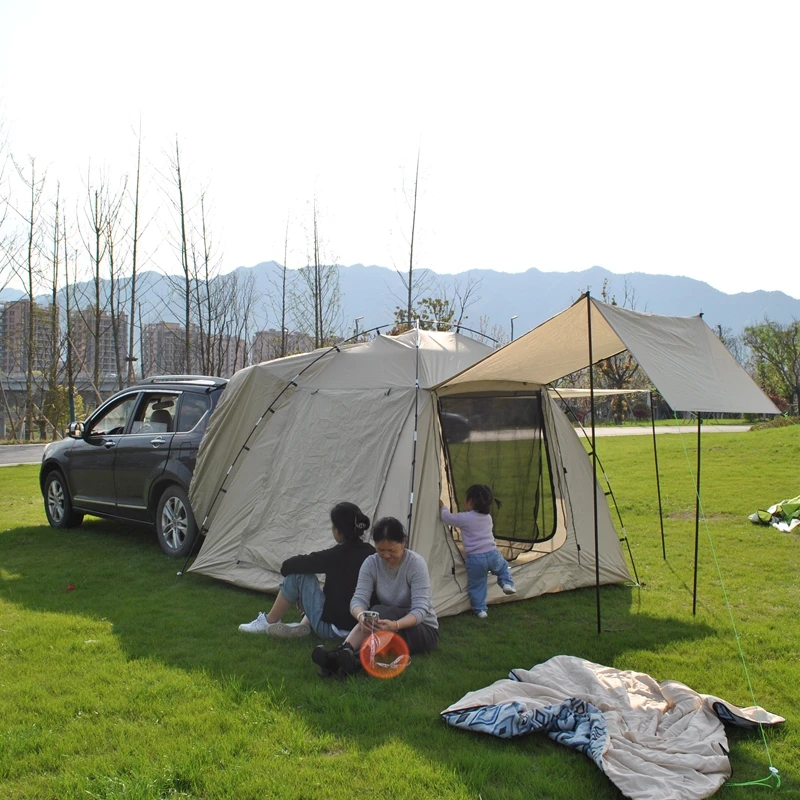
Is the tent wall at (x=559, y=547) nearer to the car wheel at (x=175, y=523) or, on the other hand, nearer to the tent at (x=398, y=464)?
the tent at (x=398, y=464)

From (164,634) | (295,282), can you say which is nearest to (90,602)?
(164,634)

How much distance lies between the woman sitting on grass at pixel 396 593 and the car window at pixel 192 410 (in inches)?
141

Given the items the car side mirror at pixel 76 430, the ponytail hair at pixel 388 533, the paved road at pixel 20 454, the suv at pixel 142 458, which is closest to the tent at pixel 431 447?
the suv at pixel 142 458

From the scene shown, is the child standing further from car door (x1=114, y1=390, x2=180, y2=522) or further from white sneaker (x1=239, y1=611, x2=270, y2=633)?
car door (x1=114, y1=390, x2=180, y2=522)

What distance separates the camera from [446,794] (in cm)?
332

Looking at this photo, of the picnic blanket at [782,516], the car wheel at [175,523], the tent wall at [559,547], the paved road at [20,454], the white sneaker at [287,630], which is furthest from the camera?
the paved road at [20,454]

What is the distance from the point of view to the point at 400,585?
16.9ft

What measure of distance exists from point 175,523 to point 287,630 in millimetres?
3050

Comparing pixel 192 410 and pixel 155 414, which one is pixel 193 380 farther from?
pixel 155 414

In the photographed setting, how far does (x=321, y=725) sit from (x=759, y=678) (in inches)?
105

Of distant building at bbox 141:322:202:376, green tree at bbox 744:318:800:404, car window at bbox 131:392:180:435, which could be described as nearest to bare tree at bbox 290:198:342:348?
distant building at bbox 141:322:202:376

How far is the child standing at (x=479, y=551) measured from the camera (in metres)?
6.15

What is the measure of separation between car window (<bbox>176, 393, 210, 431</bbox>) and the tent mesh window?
2716 millimetres

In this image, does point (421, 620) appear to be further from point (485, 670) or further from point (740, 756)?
point (740, 756)
